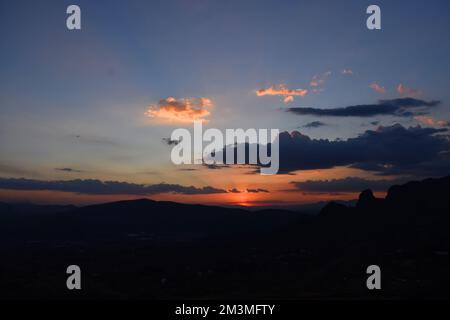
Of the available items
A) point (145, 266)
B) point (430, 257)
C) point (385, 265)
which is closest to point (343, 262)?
point (385, 265)

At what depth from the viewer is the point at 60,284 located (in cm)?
→ 13900

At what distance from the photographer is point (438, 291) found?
13000 centimetres

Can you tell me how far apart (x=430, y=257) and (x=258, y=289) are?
76.6 metres

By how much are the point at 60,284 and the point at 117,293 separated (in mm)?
19423

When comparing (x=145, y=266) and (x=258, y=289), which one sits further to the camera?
(x=145, y=266)
